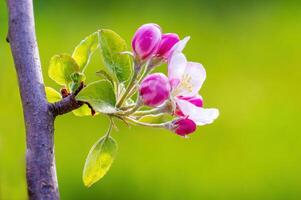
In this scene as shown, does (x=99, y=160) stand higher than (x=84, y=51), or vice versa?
(x=84, y=51)

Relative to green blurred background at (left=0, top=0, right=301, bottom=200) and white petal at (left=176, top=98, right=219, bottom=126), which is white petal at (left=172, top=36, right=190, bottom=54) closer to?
white petal at (left=176, top=98, right=219, bottom=126)

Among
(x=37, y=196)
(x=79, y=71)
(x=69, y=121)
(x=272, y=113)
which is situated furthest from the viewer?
(x=272, y=113)

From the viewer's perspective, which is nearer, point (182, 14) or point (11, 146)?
point (11, 146)

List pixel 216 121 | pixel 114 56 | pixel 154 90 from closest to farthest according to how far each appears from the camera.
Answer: pixel 154 90, pixel 114 56, pixel 216 121

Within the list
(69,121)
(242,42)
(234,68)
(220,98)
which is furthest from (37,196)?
(242,42)

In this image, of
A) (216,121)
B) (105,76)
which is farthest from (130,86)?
(216,121)

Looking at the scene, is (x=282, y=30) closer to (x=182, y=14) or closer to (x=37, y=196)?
(x=182, y=14)

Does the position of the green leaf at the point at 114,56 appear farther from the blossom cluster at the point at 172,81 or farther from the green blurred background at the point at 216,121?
the green blurred background at the point at 216,121

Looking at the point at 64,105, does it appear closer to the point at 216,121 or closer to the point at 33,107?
the point at 33,107
